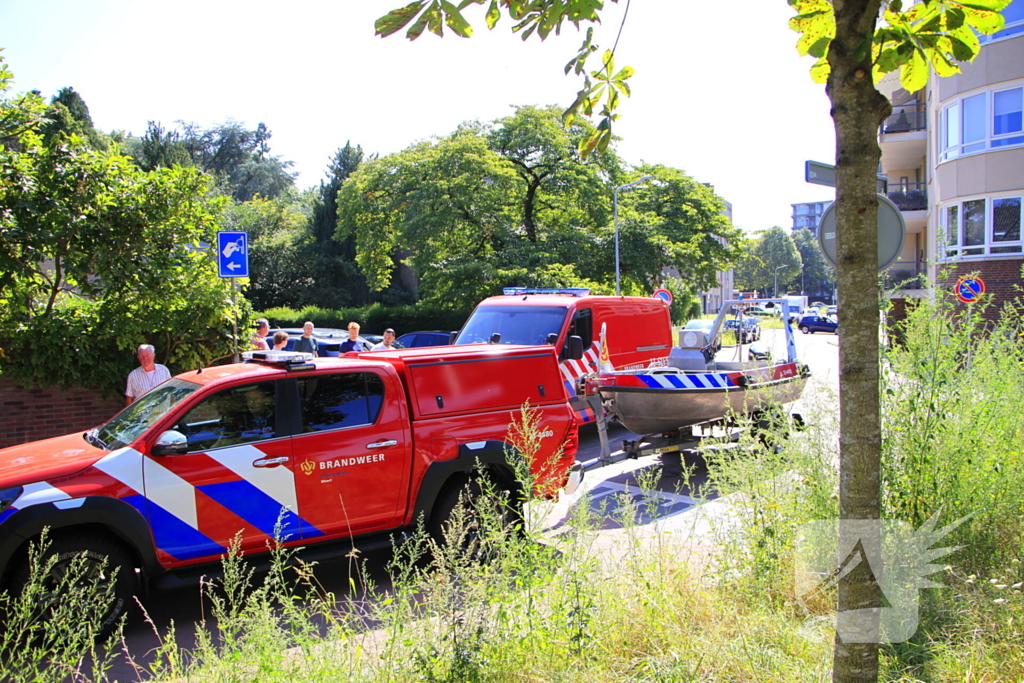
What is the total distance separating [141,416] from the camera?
5418mm

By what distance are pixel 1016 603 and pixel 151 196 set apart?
30.7ft

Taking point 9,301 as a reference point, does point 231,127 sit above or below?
above

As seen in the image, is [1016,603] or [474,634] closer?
[474,634]

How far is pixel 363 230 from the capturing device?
1221 inches

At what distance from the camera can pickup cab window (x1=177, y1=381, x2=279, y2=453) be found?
513 cm

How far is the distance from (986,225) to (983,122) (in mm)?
3202

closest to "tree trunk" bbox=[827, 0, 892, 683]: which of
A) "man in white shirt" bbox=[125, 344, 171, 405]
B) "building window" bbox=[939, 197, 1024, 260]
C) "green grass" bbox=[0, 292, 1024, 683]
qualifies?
"green grass" bbox=[0, 292, 1024, 683]

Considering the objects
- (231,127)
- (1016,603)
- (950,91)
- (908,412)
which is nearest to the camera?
(1016,603)

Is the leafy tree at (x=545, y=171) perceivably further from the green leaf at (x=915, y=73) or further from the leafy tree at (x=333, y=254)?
the green leaf at (x=915, y=73)

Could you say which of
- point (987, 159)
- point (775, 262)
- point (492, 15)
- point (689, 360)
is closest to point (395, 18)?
point (492, 15)

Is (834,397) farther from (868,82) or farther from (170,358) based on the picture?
(170,358)

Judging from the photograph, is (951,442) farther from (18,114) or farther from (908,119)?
(908,119)

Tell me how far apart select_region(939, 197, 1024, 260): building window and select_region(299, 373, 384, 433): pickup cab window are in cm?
2206

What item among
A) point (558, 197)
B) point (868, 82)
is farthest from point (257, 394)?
point (558, 197)
